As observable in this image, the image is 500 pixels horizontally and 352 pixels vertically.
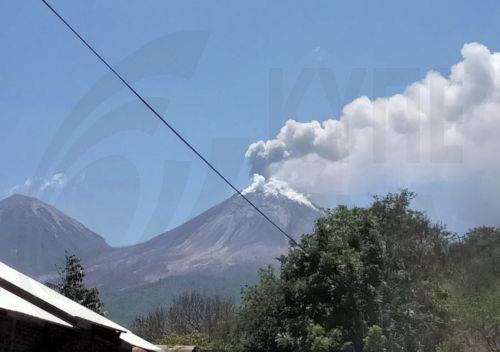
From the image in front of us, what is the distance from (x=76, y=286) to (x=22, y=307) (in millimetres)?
29763

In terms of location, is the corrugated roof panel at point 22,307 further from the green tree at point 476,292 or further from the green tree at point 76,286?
the green tree at point 76,286

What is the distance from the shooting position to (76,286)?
39.5 meters

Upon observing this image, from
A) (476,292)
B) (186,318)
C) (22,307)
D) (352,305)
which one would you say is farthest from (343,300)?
(186,318)

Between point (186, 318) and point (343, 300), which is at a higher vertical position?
point (186, 318)

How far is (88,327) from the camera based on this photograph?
44.0 feet

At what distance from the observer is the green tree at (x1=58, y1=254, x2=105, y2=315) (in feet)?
128

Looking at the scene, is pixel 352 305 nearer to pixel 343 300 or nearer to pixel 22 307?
pixel 343 300

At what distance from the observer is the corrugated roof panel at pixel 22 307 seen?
1031 cm

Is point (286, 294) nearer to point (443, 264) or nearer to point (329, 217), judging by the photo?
point (329, 217)

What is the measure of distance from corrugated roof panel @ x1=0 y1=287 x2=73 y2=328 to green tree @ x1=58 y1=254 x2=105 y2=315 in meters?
27.9

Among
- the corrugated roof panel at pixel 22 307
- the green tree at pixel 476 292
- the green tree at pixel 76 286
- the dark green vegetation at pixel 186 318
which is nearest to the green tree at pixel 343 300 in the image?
the green tree at pixel 476 292

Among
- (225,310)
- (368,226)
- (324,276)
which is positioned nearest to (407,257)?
(368,226)

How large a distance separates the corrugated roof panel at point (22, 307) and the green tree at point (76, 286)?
2789 centimetres

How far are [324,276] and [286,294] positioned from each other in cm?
227
